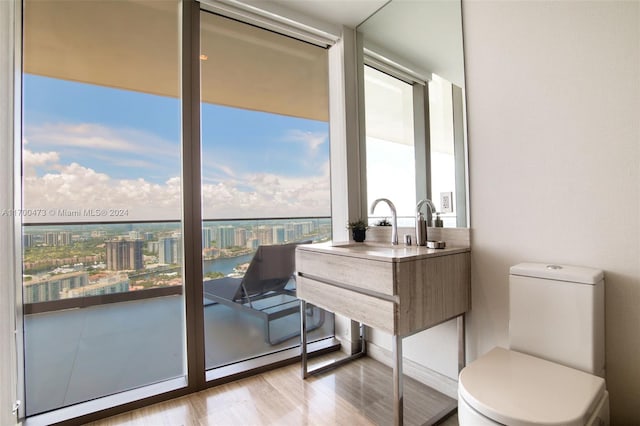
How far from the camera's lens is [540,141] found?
144 cm

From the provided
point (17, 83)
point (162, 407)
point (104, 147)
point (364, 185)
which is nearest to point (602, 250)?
point (364, 185)

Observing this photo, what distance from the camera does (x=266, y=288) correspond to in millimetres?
2350

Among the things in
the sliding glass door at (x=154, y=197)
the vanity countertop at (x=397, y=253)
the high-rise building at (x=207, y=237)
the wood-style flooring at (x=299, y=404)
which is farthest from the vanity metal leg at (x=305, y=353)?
the high-rise building at (x=207, y=237)

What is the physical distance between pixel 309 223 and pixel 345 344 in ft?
3.42

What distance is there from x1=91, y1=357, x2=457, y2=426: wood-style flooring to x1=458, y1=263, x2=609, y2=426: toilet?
2.20ft

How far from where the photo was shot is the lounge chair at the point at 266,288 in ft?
7.13

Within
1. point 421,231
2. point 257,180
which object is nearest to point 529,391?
point 421,231

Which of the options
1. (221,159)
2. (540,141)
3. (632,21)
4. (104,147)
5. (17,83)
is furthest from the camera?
(221,159)

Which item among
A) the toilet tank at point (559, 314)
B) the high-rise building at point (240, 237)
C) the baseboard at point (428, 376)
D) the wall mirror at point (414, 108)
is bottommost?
the baseboard at point (428, 376)

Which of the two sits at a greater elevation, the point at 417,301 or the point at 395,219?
the point at 395,219

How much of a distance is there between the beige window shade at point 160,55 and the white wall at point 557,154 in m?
1.28

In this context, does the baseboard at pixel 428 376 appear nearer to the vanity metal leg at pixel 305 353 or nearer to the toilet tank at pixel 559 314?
the vanity metal leg at pixel 305 353

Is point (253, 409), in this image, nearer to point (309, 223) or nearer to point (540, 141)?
point (309, 223)

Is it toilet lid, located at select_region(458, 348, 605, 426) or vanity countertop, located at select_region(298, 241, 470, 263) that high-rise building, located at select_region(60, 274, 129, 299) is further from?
toilet lid, located at select_region(458, 348, 605, 426)
